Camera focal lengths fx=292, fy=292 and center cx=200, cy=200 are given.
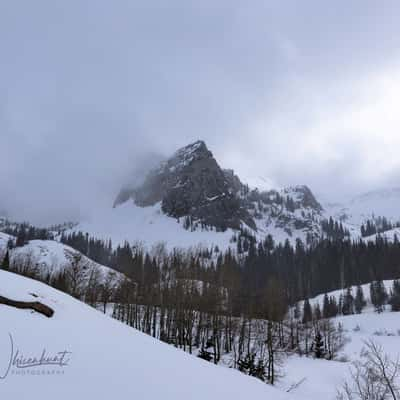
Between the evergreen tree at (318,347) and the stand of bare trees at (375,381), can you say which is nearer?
the stand of bare trees at (375,381)

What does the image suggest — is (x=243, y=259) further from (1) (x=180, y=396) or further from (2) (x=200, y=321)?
(1) (x=180, y=396)

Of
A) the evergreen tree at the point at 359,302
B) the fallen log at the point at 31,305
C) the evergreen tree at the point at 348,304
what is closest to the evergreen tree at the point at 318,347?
the evergreen tree at the point at 348,304

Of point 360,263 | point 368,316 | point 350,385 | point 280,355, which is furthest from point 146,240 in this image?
point 350,385

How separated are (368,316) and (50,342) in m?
81.8

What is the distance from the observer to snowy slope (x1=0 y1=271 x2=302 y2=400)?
6.30 meters

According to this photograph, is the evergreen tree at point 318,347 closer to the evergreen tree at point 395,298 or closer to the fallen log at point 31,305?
the evergreen tree at point 395,298

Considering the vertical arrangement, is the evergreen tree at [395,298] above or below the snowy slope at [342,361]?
above

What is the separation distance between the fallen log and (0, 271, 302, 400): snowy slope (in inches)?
10.9

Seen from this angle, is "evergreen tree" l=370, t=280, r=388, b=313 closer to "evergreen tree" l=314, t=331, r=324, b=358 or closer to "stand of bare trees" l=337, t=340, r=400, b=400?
"evergreen tree" l=314, t=331, r=324, b=358

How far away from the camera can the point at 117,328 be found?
1202 cm

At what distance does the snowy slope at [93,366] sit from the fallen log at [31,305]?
277mm

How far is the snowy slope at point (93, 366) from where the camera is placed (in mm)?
6305

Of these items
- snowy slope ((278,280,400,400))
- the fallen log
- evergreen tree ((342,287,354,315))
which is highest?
evergreen tree ((342,287,354,315))

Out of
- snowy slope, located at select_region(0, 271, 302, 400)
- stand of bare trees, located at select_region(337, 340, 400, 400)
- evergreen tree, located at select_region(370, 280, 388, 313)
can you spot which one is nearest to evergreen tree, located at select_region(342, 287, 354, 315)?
evergreen tree, located at select_region(370, 280, 388, 313)
